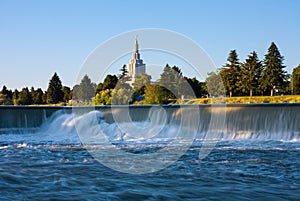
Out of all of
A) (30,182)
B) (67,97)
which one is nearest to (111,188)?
(30,182)

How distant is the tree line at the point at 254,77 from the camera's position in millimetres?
51125

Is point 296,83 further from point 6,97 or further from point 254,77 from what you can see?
point 6,97

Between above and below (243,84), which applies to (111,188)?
below

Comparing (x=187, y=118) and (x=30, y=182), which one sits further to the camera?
(x=187, y=118)

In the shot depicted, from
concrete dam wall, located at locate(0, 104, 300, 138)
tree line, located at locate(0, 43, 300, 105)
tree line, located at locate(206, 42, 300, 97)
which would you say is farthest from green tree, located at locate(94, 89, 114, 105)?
concrete dam wall, located at locate(0, 104, 300, 138)

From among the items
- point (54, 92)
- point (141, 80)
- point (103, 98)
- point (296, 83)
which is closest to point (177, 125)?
point (141, 80)

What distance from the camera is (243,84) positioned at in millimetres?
53438

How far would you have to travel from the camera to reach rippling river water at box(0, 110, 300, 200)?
6.38m

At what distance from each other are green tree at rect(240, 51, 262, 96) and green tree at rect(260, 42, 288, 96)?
1481 mm

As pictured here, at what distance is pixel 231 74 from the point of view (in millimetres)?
Answer: 55969

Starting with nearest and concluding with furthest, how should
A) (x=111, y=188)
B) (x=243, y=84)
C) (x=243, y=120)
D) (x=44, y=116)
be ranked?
(x=111, y=188)
(x=243, y=120)
(x=44, y=116)
(x=243, y=84)

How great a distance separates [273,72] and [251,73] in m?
3.29

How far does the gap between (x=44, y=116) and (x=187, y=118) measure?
801 cm

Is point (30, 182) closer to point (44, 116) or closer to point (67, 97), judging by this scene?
point (44, 116)
